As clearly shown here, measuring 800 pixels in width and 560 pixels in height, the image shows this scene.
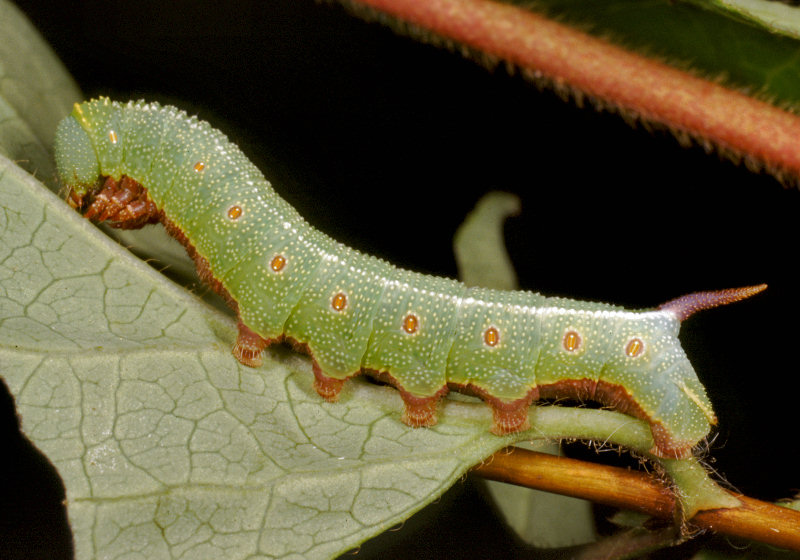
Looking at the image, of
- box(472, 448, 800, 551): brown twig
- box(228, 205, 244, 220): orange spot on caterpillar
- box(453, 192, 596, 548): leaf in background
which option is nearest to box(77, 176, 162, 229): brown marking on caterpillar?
box(228, 205, 244, 220): orange spot on caterpillar

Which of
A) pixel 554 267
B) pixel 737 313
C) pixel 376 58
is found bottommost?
pixel 554 267

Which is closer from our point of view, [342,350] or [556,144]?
[342,350]

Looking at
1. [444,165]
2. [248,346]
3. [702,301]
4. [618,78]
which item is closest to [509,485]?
[702,301]

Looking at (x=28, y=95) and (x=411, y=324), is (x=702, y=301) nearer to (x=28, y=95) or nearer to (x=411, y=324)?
(x=411, y=324)

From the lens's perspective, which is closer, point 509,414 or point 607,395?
point 509,414

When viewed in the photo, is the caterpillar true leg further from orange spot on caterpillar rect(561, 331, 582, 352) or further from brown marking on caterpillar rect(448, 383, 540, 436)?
orange spot on caterpillar rect(561, 331, 582, 352)

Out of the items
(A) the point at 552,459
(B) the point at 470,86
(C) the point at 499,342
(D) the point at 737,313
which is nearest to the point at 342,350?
(C) the point at 499,342

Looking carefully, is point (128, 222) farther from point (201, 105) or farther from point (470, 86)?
point (470, 86)
